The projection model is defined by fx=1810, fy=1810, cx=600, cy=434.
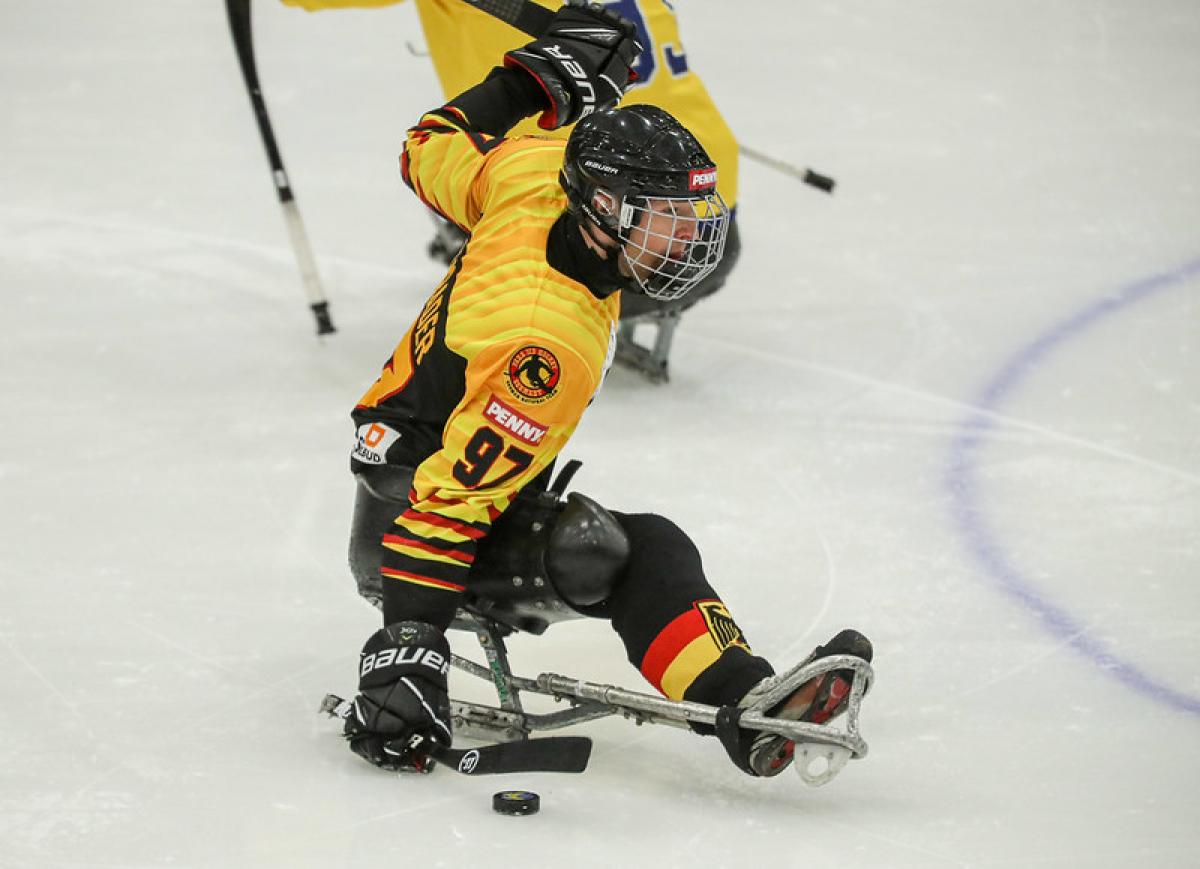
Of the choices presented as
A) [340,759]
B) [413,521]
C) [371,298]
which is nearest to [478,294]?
[413,521]

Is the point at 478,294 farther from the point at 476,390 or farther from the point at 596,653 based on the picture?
the point at 596,653

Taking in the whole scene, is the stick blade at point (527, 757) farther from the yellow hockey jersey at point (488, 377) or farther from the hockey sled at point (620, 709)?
the yellow hockey jersey at point (488, 377)

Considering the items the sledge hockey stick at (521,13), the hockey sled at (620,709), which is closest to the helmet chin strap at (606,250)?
the hockey sled at (620,709)

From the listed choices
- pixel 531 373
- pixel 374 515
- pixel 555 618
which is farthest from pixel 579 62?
pixel 555 618

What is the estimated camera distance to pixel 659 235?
124 inches

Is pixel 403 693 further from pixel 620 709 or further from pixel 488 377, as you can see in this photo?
pixel 488 377

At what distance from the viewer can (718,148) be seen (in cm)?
541

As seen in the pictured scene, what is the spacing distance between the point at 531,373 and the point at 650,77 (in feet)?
7.85

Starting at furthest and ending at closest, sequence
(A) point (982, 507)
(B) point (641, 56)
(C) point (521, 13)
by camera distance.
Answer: (B) point (641, 56) < (C) point (521, 13) < (A) point (982, 507)

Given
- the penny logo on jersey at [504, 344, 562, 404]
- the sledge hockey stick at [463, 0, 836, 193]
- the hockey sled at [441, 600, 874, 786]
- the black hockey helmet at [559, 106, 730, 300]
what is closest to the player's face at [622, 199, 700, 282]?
the black hockey helmet at [559, 106, 730, 300]

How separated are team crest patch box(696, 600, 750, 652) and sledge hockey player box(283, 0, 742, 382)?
195 cm

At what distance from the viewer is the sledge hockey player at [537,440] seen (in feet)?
10.3

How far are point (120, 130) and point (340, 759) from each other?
430cm

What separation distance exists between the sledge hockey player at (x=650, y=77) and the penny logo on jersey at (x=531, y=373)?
6.92 feet
